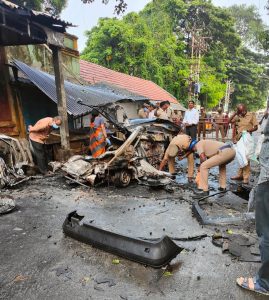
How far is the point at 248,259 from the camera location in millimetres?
3234

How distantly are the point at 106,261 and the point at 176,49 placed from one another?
→ 27653mm

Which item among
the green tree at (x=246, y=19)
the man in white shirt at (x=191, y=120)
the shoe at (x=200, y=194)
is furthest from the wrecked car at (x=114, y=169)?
the green tree at (x=246, y=19)

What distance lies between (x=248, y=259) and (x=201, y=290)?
0.86 metres

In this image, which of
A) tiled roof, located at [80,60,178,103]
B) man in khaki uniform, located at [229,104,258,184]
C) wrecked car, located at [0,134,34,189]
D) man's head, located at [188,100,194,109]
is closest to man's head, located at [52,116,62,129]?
wrecked car, located at [0,134,34,189]

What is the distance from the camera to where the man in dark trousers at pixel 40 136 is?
7480 mm

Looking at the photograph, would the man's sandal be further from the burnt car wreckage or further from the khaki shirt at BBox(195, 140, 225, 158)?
the burnt car wreckage

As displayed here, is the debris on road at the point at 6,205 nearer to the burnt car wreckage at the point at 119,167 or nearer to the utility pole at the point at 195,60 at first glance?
the burnt car wreckage at the point at 119,167

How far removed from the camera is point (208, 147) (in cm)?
612

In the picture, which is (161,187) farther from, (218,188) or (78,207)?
(78,207)

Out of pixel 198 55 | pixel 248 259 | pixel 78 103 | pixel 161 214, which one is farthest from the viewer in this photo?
pixel 198 55

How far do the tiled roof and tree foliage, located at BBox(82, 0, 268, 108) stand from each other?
3169 mm

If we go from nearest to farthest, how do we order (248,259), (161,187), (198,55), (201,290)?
(201,290) < (248,259) < (161,187) < (198,55)

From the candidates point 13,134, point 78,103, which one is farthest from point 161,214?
point 13,134

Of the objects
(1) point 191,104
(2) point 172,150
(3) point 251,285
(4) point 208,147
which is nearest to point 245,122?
(4) point 208,147
